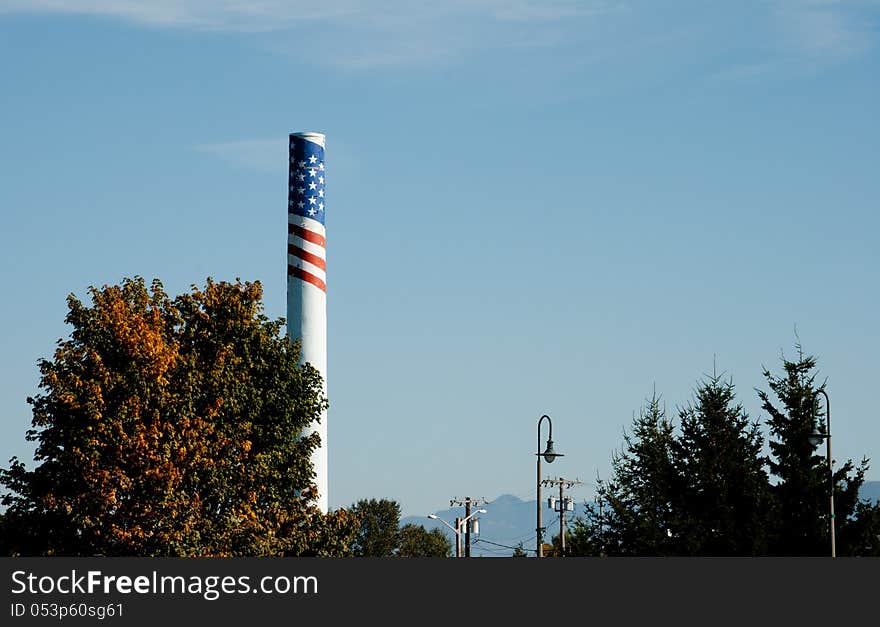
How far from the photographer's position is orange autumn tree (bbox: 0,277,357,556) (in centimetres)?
4906

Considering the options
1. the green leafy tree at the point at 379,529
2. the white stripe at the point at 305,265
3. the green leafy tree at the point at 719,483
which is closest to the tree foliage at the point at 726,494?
the green leafy tree at the point at 719,483

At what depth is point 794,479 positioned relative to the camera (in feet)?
219

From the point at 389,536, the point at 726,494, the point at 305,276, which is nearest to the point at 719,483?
the point at 726,494

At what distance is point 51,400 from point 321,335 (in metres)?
24.5

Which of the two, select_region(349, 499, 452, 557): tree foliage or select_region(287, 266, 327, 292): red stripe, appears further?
select_region(349, 499, 452, 557): tree foliage

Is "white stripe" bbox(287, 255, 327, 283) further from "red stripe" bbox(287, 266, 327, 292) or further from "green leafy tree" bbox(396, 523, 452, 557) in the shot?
"green leafy tree" bbox(396, 523, 452, 557)

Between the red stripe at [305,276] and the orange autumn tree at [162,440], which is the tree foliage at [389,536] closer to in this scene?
the red stripe at [305,276]

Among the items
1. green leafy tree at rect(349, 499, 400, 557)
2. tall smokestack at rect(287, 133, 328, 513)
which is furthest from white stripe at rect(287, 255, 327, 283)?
green leafy tree at rect(349, 499, 400, 557)

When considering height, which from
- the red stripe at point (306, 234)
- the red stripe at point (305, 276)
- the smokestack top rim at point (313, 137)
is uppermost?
the smokestack top rim at point (313, 137)

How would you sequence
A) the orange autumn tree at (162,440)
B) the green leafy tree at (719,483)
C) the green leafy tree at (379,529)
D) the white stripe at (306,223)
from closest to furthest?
the orange autumn tree at (162,440) < the green leafy tree at (719,483) < the white stripe at (306,223) < the green leafy tree at (379,529)

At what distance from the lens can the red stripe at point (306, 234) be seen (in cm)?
7575

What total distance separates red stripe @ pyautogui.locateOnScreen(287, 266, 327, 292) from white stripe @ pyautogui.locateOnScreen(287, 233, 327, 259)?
1307mm

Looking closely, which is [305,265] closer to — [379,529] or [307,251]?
[307,251]

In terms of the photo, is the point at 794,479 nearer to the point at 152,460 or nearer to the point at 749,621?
the point at 152,460
